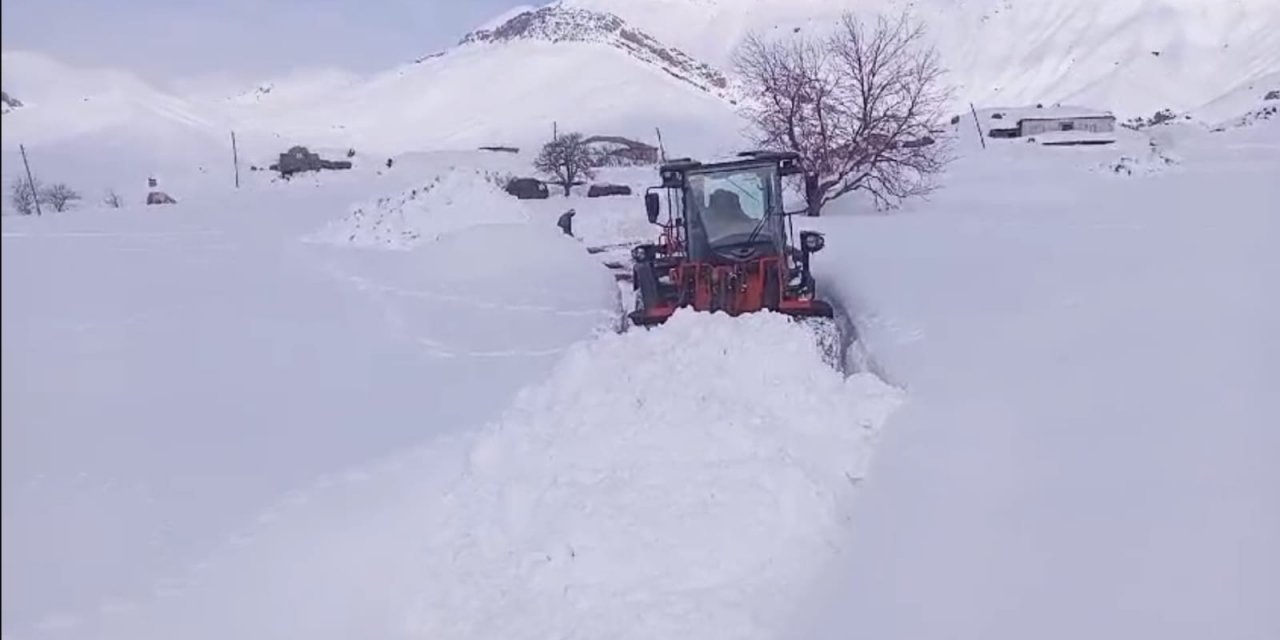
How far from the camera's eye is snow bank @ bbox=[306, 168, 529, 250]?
17.8 m

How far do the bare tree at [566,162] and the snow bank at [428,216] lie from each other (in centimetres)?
988

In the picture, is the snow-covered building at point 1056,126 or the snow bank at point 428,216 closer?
the snow bank at point 428,216

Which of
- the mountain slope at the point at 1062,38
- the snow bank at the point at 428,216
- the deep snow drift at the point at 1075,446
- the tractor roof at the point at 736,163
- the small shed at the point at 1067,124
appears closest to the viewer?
the deep snow drift at the point at 1075,446

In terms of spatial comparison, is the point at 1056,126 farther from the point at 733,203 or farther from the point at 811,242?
the point at 733,203

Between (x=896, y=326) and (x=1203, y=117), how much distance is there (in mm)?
33805

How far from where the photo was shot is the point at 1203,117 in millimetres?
38125

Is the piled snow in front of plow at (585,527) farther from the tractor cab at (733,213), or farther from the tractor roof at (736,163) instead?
the tractor roof at (736,163)

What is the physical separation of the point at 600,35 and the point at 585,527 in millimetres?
45413

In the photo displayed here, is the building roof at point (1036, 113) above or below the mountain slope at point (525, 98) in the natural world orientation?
below

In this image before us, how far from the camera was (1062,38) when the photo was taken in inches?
1516

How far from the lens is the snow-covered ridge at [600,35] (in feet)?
121

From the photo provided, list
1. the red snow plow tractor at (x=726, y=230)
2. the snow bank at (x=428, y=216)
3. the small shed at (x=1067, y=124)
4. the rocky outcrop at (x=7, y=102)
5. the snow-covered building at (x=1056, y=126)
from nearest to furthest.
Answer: the rocky outcrop at (x=7, y=102), the red snow plow tractor at (x=726, y=230), the snow bank at (x=428, y=216), the snow-covered building at (x=1056, y=126), the small shed at (x=1067, y=124)

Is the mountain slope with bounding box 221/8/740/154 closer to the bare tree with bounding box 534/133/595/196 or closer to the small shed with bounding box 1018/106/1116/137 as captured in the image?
the bare tree with bounding box 534/133/595/196

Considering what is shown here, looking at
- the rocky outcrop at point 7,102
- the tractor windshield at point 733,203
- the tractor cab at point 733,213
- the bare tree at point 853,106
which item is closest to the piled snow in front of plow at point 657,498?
the tractor cab at point 733,213
